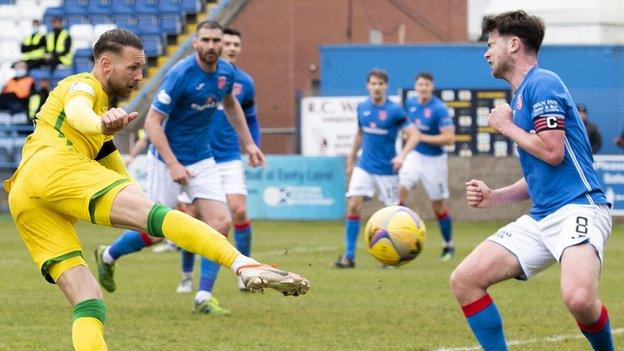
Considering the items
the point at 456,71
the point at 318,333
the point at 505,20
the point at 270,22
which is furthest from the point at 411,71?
the point at 505,20

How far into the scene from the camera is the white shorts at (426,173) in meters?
16.4

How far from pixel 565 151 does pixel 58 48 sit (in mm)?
18827

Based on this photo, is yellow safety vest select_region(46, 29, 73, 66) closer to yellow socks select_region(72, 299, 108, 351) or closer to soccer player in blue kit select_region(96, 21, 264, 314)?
soccer player in blue kit select_region(96, 21, 264, 314)

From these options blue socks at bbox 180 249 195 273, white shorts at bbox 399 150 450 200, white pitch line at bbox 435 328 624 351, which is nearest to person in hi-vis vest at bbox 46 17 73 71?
white shorts at bbox 399 150 450 200

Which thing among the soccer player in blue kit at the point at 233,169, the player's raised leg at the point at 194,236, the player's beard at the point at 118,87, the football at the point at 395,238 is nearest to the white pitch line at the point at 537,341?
the football at the point at 395,238

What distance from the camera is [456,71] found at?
26375 mm

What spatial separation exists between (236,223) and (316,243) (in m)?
6.07

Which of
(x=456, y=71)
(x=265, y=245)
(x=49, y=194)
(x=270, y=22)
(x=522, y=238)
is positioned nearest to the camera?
(x=49, y=194)

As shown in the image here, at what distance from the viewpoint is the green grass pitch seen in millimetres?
8727

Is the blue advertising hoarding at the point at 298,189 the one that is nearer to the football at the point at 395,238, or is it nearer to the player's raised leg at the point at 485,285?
the football at the point at 395,238

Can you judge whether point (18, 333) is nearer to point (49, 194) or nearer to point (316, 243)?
point (49, 194)

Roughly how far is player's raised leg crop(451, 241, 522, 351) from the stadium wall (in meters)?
17.7

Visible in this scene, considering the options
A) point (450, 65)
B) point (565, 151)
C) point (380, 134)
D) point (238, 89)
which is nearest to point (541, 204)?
point (565, 151)

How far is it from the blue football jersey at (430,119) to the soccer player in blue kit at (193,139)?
566 centimetres
